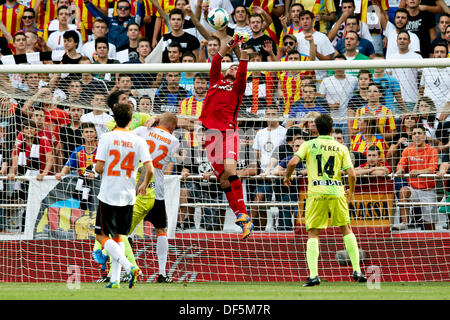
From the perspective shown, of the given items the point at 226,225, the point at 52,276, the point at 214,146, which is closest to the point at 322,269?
the point at 226,225

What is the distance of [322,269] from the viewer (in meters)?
11.6

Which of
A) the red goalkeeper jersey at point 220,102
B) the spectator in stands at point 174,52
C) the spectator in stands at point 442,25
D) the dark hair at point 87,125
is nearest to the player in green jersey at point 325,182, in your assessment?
the red goalkeeper jersey at point 220,102

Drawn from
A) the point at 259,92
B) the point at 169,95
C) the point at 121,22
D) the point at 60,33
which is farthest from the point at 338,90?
the point at 60,33

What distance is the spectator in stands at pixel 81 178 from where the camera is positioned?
11727mm

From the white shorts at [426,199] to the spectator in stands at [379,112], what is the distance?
1003mm

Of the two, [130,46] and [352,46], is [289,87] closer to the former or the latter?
[352,46]

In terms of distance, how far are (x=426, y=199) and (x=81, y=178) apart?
544 cm

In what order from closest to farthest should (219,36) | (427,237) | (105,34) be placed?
(427,237), (219,36), (105,34)

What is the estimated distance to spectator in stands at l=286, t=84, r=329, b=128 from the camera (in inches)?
469

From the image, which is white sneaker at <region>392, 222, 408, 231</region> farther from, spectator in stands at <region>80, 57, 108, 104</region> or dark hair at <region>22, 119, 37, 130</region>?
dark hair at <region>22, 119, 37, 130</region>

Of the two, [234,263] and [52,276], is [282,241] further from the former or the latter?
[52,276]

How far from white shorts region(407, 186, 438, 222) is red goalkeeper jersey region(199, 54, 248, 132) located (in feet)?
10.4

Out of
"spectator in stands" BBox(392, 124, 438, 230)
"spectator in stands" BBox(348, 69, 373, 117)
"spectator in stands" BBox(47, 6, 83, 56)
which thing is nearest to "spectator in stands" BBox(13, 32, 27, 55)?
"spectator in stands" BBox(47, 6, 83, 56)

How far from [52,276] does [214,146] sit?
11.7ft
